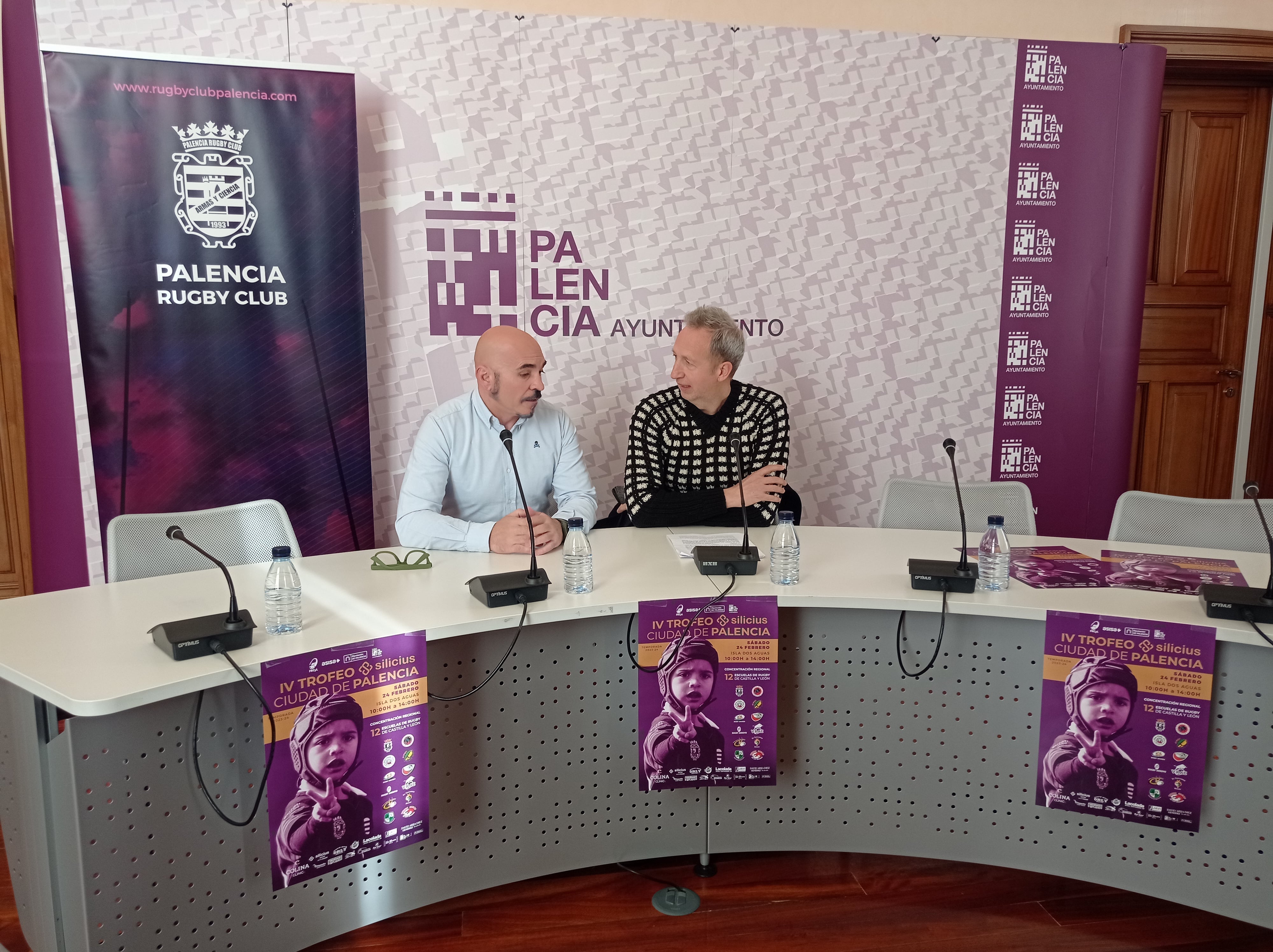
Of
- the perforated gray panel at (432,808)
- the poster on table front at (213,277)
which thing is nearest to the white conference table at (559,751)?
the perforated gray panel at (432,808)

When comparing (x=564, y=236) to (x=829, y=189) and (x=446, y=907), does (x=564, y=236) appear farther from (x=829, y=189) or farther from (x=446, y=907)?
(x=446, y=907)

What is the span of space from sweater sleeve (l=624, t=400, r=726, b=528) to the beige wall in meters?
1.64

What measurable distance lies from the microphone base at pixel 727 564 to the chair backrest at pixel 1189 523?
3.38 ft

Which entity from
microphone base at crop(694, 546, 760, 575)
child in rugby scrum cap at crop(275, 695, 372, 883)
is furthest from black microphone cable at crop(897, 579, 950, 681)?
child in rugby scrum cap at crop(275, 695, 372, 883)

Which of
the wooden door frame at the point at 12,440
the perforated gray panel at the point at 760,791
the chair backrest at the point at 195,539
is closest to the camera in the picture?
the perforated gray panel at the point at 760,791

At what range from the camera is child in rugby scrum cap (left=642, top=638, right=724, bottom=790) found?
6.00ft

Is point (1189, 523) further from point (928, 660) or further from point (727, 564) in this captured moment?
point (727, 564)

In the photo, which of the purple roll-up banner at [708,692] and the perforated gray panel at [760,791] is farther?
the purple roll-up banner at [708,692]

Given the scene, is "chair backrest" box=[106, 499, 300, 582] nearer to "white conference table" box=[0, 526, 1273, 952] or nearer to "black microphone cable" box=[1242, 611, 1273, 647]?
"white conference table" box=[0, 526, 1273, 952]

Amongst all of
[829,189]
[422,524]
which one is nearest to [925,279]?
[829,189]

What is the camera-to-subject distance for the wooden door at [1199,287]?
3.88 meters

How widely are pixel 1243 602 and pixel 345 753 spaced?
1612mm

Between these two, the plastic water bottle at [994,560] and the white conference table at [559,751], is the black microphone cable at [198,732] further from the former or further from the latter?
the plastic water bottle at [994,560]

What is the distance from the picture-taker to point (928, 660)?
6.33ft
